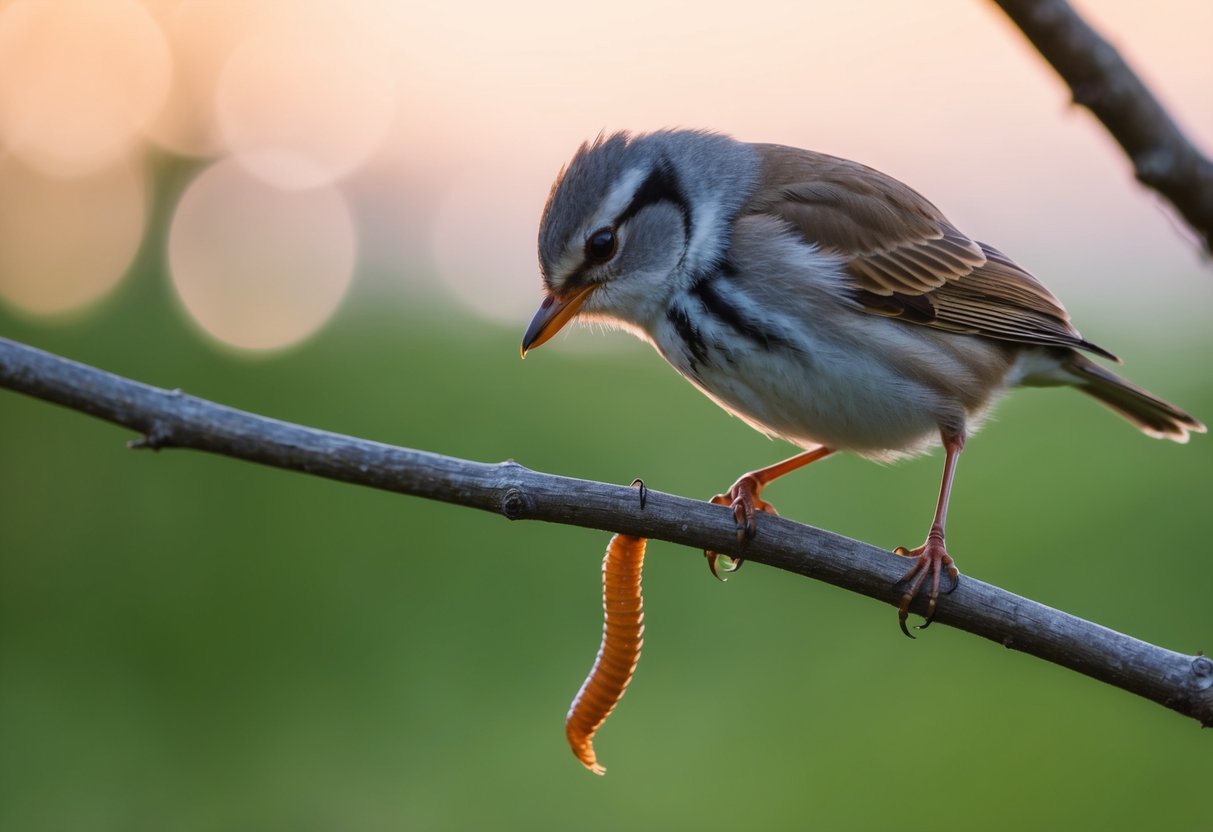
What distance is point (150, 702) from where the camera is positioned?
292 inches

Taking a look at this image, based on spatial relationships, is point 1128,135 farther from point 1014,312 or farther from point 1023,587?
point 1023,587

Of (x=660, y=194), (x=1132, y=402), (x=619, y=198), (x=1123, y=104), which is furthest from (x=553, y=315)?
(x=1123, y=104)

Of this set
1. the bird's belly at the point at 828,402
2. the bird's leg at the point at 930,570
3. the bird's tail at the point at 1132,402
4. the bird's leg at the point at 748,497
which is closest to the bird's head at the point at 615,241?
the bird's belly at the point at 828,402

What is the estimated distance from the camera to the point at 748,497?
14.2 feet

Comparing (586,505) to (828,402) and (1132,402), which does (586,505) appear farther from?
(1132,402)

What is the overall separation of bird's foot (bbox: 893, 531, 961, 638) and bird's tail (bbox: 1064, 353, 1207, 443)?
1830mm

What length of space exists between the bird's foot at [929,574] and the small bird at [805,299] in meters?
0.02

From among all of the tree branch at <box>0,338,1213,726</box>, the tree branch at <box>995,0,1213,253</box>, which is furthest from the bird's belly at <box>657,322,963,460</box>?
the tree branch at <box>995,0,1213,253</box>

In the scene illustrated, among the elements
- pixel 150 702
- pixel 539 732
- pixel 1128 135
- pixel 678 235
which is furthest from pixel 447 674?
pixel 1128 135

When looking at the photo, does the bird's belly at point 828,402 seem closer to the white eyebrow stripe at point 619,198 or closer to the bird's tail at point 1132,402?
the white eyebrow stripe at point 619,198

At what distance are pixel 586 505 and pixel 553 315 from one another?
1.90 metres

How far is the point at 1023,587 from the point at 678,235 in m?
3.47

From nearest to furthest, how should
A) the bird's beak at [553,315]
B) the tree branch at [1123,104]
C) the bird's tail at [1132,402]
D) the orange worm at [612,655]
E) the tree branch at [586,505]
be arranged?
the tree branch at [1123,104] < the tree branch at [586,505] < the orange worm at [612,655] < the bird's beak at [553,315] < the bird's tail at [1132,402]

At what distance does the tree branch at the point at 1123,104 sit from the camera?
1813 mm
